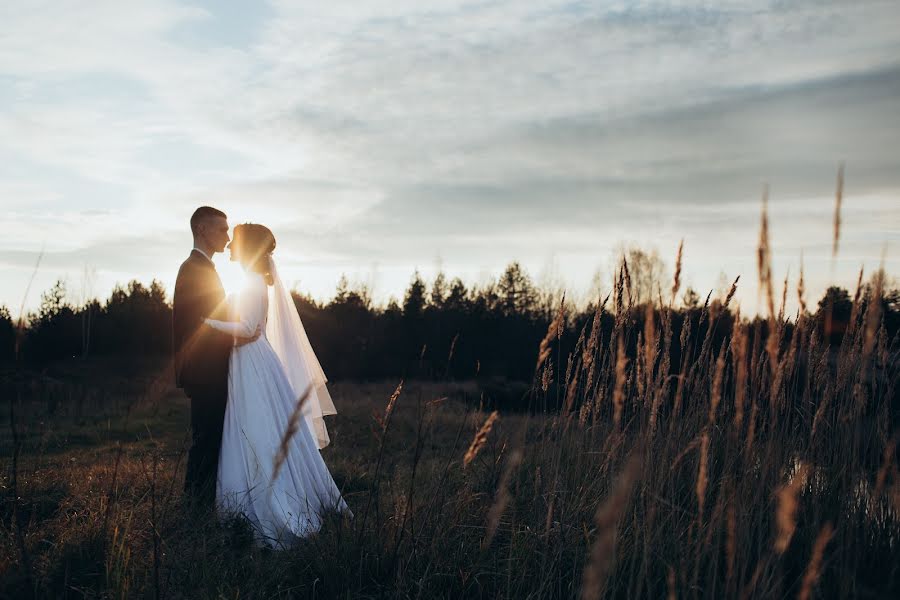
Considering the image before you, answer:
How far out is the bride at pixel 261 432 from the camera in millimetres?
4016

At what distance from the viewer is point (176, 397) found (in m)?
13.6

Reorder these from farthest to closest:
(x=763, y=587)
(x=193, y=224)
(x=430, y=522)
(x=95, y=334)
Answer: (x=95, y=334)
(x=193, y=224)
(x=430, y=522)
(x=763, y=587)

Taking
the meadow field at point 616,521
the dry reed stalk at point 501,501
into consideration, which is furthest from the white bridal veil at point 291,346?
the dry reed stalk at point 501,501

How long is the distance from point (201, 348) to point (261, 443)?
0.86 metres

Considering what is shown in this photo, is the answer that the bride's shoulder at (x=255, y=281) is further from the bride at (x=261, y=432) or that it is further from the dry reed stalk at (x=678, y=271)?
the dry reed stalk at (x=678, y=271)

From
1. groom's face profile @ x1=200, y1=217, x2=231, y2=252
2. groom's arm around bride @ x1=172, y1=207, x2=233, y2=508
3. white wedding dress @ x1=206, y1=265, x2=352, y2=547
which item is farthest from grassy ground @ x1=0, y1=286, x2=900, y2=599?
groom's face profile @ x1=200, y1=217, x2=231, y2=252

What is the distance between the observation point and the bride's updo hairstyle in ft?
15.2

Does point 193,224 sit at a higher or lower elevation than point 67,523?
higher

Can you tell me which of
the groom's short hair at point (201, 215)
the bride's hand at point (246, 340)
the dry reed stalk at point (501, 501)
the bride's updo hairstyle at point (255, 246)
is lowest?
the dry reed stalk at point (501, 501)

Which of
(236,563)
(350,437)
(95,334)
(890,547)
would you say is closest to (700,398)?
(890,547)

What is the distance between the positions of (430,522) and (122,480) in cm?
321

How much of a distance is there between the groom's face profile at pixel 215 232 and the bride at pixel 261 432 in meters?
0.09

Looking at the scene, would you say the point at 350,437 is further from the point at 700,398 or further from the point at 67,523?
the point at 700,398

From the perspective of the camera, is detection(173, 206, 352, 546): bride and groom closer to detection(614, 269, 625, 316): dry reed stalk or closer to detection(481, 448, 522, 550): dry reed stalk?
detection(614, 269, 625, 316): dry reed stalk
